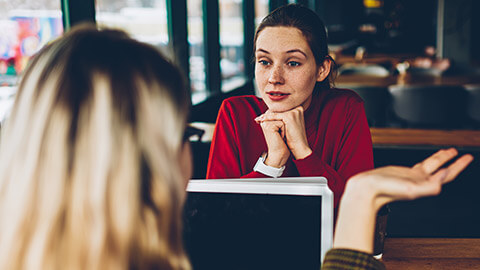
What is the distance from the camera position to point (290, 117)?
4.31ft

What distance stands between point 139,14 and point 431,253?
102 inches

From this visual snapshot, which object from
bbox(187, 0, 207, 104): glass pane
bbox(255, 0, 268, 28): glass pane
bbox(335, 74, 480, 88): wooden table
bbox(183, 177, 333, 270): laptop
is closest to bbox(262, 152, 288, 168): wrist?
bbox(183, 177, 333, 270): laptop

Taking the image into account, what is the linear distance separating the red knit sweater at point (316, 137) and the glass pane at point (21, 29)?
2.92 feet

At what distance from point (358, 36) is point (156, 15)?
11226 millimetres

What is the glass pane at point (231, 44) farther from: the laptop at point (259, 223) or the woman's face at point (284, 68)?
the laptop at point (259, 223)

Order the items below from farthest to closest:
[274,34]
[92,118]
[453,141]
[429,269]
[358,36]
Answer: [358,36]
[453,141]
[274,34]
[429,269]
[92,118]

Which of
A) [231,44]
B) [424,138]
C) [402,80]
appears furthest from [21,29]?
[402,80]

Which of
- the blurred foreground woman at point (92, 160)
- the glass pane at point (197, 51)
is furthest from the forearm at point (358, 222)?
the glass pane at point (197, 51)

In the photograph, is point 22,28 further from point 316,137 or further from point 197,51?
point 197,51

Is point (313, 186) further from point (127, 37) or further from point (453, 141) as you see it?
point (453, 141)

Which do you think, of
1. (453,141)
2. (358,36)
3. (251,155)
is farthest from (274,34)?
(358,36)

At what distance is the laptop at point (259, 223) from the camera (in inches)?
30.7

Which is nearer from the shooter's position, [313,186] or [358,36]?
[313,186]

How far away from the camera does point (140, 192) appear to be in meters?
0.56
